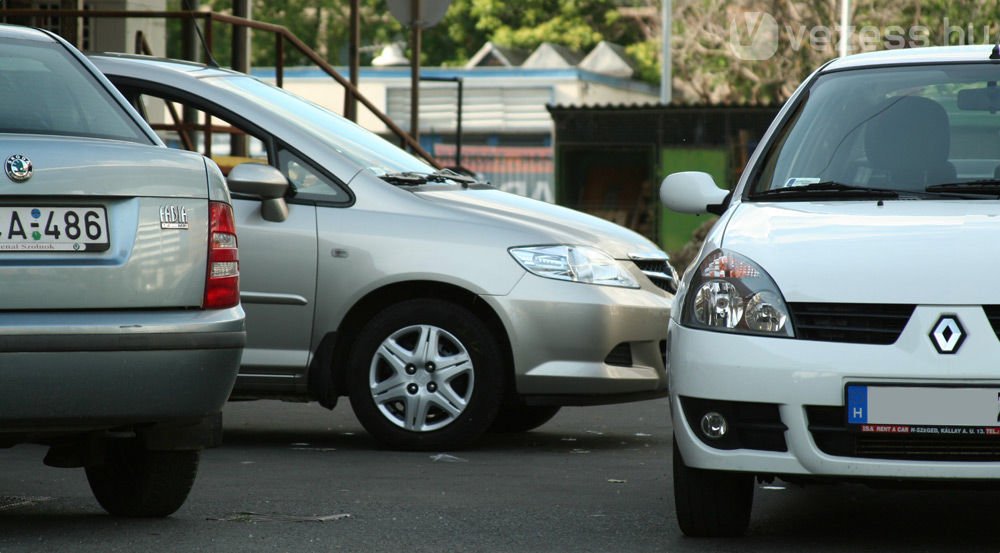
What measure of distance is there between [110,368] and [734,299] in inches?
68.5

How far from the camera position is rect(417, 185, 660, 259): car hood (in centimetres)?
760

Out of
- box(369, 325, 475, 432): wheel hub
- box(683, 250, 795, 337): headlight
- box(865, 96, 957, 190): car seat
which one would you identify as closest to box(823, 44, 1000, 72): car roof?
box(865, 96, 957, 190): car seat

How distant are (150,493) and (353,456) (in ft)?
6.39

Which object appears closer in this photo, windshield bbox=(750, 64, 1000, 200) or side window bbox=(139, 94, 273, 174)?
windshield bbox=(750, 64, 1000, 200)

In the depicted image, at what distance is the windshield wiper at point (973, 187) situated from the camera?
5.46m

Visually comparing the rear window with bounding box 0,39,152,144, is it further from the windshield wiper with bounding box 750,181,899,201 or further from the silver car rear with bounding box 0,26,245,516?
the windshield wiper with bounding box 750,181,899,201

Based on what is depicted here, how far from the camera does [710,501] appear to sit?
5.16 meters

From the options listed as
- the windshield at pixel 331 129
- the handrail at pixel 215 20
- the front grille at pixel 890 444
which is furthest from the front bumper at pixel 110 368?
the handrail at pixel 215 20

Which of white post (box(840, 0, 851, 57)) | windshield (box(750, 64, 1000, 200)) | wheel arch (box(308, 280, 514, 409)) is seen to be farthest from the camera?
white post (box(840, 0, 851, 57))

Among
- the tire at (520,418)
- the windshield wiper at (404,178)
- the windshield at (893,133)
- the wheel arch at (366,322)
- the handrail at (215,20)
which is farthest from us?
the handrail at (215,20)

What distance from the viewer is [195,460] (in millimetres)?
5469

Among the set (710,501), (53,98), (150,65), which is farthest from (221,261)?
(150,65)

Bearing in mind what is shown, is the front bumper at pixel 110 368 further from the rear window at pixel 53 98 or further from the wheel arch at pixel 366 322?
the wheel arch at pixel 366 322

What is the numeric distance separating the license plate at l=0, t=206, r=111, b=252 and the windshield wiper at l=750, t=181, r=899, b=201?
2123 mm
